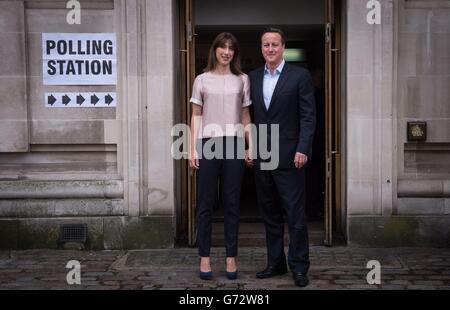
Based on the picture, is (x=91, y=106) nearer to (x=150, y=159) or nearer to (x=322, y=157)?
(x=150, y=159)

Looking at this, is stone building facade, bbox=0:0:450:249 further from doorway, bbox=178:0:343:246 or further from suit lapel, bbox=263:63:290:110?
suit lapel, bbox=263:63:290:110

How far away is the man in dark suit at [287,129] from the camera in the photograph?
5.72m

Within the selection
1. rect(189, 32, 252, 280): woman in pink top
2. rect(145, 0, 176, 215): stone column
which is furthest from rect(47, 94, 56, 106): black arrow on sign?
rect(189, 32, 252, 280): woman in pink top

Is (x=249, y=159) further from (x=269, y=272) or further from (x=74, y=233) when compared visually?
(x=74, y=233)

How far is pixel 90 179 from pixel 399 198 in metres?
3.42

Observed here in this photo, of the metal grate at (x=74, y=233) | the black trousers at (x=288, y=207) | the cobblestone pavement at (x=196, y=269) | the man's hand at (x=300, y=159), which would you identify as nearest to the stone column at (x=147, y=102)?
the metal grate at (x=74, y=233)

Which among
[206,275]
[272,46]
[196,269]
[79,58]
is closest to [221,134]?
[272,46]

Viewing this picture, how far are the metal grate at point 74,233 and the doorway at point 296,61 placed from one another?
1.12 metres

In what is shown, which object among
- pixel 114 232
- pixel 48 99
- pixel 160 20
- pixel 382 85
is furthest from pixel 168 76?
pixel 382 85

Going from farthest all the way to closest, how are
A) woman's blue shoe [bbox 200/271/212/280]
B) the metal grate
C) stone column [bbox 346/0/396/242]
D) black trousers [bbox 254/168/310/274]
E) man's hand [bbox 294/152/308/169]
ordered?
the metal grate < stone column [bbox 346/0/396/242] < woman's blue shoe [bbox 200/271/212/280] < black trousers [bbox 254/168/310/274] < man's hand [bbox 294/152/308/169]

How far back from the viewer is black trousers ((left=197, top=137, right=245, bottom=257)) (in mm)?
5879

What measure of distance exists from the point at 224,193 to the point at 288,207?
591mm

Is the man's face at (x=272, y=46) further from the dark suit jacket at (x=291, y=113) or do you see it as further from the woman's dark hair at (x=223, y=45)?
the woman's dark hair at (x=223, y=45)

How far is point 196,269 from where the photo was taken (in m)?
6.34
